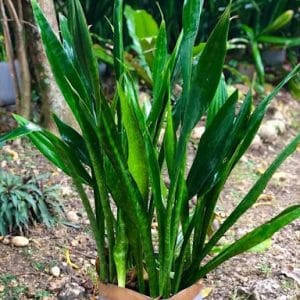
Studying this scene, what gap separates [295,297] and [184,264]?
424 millimetres

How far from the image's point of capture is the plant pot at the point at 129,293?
5.04 feet

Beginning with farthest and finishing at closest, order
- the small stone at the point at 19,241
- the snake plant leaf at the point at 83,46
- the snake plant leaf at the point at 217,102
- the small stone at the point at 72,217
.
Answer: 1. the small stone at the point at 72,217
2. the small stone at the point at 19,241
3. the snake plant leaf at the point at 217,102
4. the snake plant leaf at the point at 83,46

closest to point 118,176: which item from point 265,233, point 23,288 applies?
point 265,233

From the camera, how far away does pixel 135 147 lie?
1432 millimetres

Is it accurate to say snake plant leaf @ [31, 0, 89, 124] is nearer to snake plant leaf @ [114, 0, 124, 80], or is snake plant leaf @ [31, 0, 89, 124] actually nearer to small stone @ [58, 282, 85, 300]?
snake plant leaf @ [114, 0, 124, 80]

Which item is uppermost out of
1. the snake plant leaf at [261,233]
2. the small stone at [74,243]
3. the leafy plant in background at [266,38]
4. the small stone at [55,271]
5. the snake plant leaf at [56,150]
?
the snake plant leaf at [56,150]

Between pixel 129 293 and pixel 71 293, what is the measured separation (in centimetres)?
44

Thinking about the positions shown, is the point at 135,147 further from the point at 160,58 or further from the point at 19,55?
the point at 19,55

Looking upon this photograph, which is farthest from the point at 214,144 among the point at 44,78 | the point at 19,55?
the point at 19,55

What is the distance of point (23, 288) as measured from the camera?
2021 mm

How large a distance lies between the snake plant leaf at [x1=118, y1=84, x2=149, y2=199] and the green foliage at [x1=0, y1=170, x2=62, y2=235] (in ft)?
2.89

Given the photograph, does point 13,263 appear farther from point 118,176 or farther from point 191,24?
point 191,24

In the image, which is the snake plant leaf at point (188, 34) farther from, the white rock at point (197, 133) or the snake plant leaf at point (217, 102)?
the white rock at point (197, 133)

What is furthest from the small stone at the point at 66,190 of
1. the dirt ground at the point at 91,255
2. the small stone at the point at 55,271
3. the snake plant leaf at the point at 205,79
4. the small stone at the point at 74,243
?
the snake plant leaf at the point at 205,79
